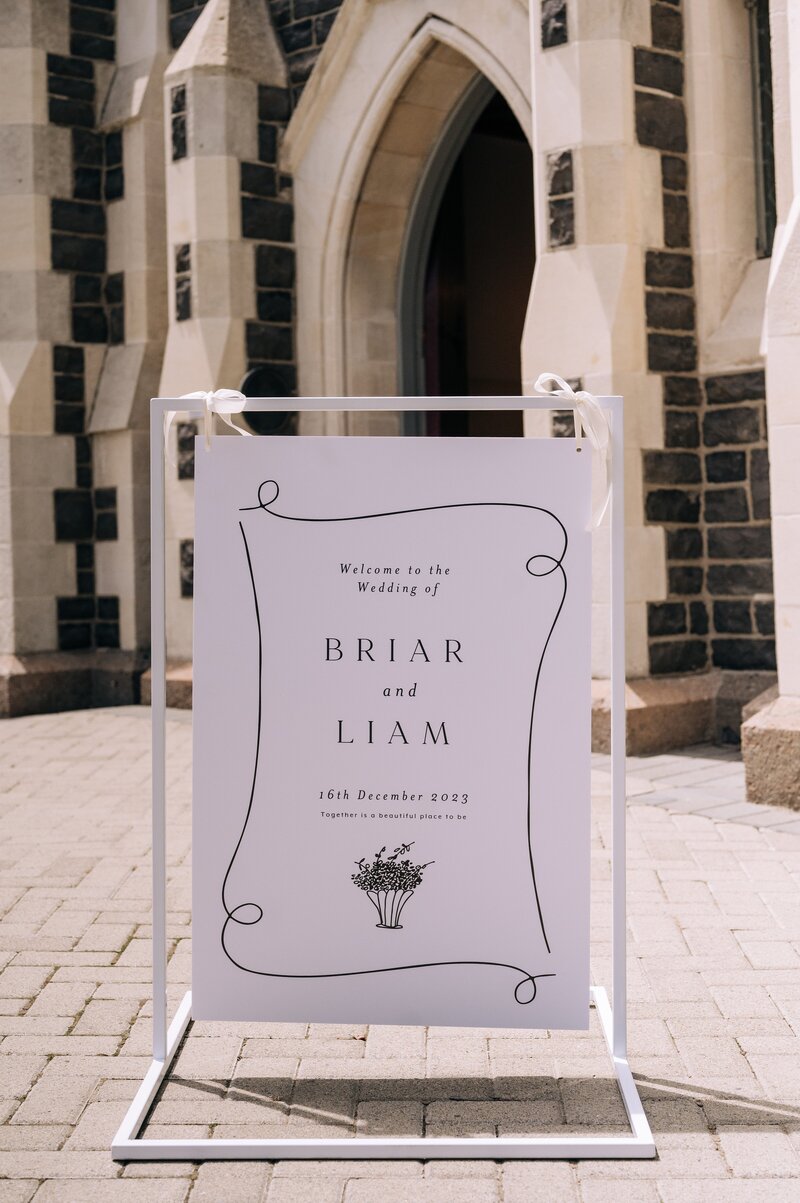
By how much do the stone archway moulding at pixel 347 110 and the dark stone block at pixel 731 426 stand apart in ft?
6.68

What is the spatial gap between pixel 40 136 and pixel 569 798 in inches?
320

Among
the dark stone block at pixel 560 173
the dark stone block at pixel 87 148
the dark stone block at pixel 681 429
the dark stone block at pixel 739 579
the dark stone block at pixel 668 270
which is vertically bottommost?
Result: the dark stone block at pixel 739 579

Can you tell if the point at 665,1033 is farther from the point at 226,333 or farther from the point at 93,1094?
the point at 226,333

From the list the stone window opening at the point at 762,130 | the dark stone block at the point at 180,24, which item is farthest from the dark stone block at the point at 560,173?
the dark stone block at the point at 180,24

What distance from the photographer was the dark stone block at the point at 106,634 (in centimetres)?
983

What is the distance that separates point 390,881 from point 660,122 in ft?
17.3

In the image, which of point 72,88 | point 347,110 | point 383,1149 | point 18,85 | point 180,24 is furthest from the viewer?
point 72,88

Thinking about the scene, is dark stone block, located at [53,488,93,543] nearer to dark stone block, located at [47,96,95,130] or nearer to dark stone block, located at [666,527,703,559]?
dark stone block, located at [47,96,95,130]

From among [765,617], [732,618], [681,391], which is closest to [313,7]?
[681,391]

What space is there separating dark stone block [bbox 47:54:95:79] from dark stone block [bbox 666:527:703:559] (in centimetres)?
568

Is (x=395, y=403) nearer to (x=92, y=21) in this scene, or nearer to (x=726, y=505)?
(x=726, y=505)

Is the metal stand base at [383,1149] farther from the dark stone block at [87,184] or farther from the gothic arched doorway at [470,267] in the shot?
the dark stone block at [87,184]

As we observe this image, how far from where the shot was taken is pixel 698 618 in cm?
715

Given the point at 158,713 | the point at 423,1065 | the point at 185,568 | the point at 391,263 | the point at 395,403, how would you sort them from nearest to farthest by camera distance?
the point at 395,403 → the point at 158,713 → the point at 423,1065 → the point at 185,568 → the point at 391,263
